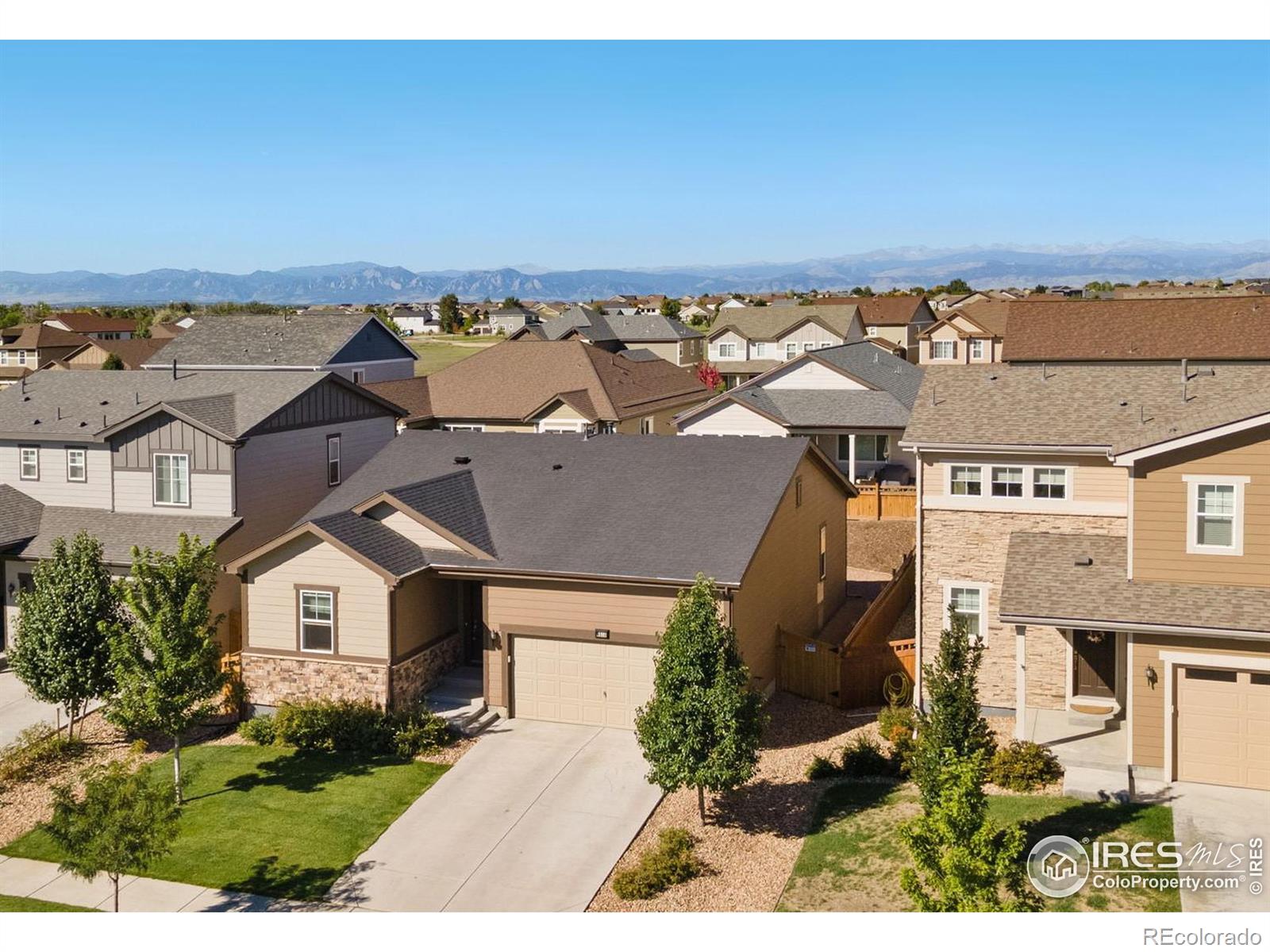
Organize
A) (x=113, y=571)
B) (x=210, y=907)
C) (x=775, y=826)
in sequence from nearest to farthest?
1. (x=210, y=907)
2. (x=775, y=826)
3. (x=113, y=571)

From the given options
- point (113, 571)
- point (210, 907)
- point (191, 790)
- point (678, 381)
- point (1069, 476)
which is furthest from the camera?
point (678, 381)

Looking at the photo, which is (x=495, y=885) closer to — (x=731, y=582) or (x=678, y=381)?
(x=731, y=582)

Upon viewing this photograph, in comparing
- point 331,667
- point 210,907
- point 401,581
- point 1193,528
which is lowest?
point 210,907

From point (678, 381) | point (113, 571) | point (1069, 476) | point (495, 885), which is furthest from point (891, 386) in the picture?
point (495, 885)

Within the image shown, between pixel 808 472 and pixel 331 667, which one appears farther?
pixel 808 472

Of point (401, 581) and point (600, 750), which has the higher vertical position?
point (401, 581)

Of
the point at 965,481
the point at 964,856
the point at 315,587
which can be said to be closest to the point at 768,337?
the point at 965,481
